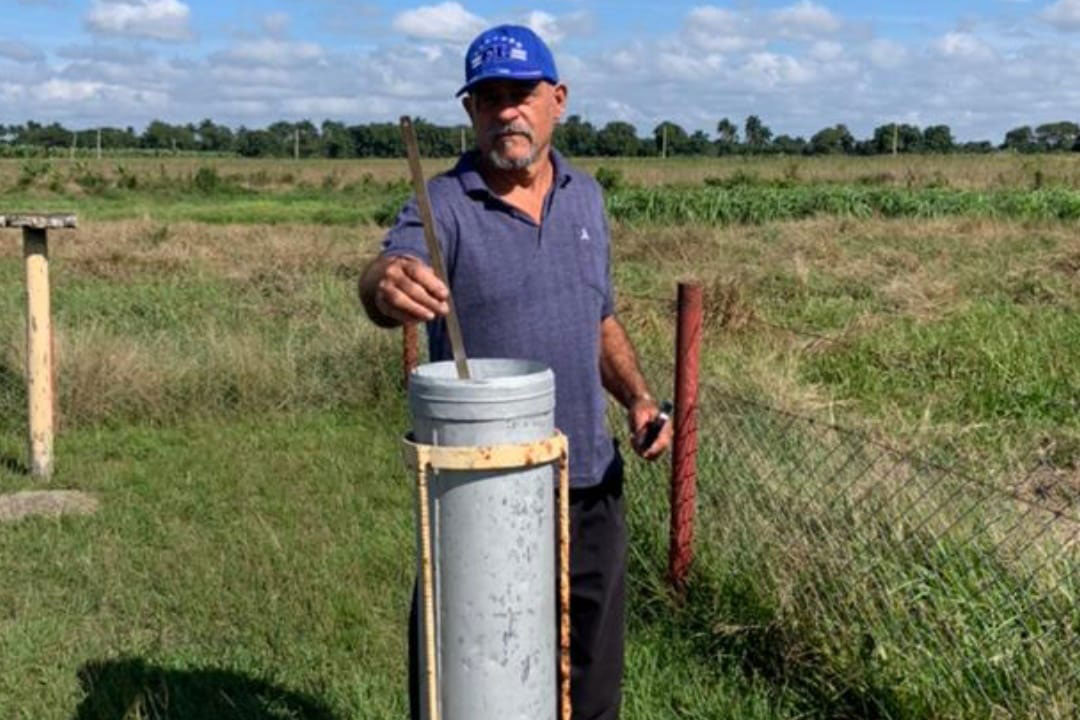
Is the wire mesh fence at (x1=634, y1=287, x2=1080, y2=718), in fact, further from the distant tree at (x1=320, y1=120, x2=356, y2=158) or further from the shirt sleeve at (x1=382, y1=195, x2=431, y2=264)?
the distant tree at (x1=320, y1=120, x2=356, y2=158)

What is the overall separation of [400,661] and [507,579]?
2290mm

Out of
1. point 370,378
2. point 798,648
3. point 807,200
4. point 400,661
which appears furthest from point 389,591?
point 807,200

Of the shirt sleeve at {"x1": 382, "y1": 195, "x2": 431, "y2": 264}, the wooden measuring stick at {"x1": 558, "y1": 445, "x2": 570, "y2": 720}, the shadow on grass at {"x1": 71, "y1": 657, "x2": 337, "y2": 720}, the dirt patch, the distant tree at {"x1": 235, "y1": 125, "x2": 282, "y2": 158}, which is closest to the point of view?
the wooden measuring stick at {"x1": 558, "y1": 445, "x2": 570, "y2": 720}

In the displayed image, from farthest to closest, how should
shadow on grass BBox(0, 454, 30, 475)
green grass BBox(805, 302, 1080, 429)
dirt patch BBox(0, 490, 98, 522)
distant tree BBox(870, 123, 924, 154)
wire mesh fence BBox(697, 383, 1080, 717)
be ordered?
distant tree BBox(870, 123, 924, 154)
green grass BBox(805, 302, 1080, 429)
shadow on grass BBox(0, 454, 30, 475)
dirt patch BBox(0, 490, 98, 522)
wire mesh fence BBox(697, 383, 1080, 717)

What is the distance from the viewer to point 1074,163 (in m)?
38.8

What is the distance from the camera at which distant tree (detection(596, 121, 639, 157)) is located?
8038cm

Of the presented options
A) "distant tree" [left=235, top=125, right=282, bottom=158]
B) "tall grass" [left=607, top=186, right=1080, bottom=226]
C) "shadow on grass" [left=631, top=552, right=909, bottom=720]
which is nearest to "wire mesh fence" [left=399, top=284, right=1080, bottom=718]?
"shadow on grass" [left=631, top=552, right=909, bottom=720]

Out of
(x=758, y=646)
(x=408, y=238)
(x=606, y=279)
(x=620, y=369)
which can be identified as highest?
(x=408, y=238)

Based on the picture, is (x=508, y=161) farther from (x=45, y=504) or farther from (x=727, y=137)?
(x=727, y=137)

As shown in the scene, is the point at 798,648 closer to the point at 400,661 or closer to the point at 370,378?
the point at 400,661

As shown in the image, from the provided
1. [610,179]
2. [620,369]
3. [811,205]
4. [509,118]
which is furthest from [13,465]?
[610,179]

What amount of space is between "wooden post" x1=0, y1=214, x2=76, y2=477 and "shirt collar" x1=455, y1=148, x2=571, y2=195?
441 cm

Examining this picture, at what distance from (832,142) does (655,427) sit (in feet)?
243

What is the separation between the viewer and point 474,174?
8.13ft
